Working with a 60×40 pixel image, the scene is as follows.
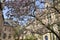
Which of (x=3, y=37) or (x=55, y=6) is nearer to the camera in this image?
(x=55, y=6)

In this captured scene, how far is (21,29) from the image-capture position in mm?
15367

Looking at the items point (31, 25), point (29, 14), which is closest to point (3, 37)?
point (31, 25)

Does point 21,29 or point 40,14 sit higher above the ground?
point 40,14

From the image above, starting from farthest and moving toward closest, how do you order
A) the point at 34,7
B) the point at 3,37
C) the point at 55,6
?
the point at 3,37
the point at 34,7
the point at 55,6

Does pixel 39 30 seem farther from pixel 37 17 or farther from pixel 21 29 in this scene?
pixel 21 29

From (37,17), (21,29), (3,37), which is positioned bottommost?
(3,37)

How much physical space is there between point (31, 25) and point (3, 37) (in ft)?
34.5

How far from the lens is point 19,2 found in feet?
44.0

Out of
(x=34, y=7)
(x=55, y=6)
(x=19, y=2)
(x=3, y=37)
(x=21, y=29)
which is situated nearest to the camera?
(x=55, y=6)

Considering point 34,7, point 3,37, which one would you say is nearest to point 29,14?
point 34,7

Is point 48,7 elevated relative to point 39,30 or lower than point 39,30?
elevated

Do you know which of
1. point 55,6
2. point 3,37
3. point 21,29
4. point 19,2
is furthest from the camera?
point 3,37

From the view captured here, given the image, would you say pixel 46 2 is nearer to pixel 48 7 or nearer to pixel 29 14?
pixel 48 7

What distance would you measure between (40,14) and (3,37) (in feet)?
40.7
